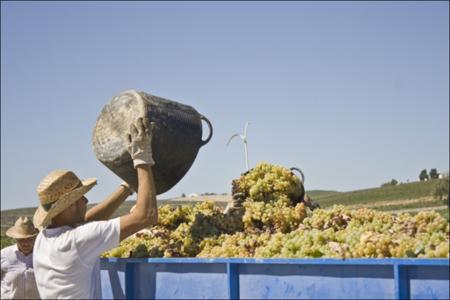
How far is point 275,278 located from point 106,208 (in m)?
2.04

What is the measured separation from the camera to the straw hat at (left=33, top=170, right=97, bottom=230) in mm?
4789

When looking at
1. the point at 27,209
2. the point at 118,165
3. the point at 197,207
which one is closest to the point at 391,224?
the point at 197,207

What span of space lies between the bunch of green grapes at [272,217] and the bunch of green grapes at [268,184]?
39 centimetres

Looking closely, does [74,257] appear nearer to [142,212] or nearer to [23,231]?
[142,212]

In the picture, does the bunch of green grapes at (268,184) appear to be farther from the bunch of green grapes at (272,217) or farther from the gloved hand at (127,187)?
the gloved hand at (127,187)

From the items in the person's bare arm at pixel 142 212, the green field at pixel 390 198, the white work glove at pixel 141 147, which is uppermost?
the white work glove at pixel 141 147

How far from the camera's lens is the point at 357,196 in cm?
8656

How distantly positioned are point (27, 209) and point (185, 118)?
105 m

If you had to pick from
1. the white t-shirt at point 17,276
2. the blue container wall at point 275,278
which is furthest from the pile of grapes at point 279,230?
the white t-shirt at point 17,276

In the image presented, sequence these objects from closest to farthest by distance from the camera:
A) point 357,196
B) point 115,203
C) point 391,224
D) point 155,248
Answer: point 391,224
point 155,248
point 115,203
point 357,196

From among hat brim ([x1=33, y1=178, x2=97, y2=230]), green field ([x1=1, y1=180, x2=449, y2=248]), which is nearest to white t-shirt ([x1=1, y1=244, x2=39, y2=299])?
hat brim ([x1=33, y1=178, x2=97, y2=230])

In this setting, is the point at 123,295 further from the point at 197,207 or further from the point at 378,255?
the point at 378,255

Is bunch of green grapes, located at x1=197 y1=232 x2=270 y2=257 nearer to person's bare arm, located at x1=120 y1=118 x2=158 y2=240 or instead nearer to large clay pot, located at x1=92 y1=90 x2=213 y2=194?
person's bare arm, located at x1=120 y1=118 x2=158 y2=240

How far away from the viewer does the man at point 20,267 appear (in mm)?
6738
